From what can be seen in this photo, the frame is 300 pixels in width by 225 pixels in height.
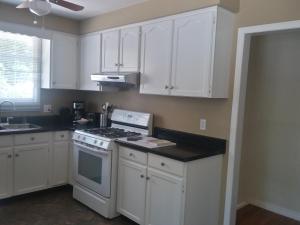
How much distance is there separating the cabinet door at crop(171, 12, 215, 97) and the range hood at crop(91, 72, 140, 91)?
55 centimetres

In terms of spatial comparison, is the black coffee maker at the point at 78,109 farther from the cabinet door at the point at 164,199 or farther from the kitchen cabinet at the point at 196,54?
the cabinet door at the point at 164,199

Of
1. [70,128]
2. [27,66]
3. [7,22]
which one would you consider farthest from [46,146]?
[7,22]

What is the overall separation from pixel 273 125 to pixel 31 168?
3.05m

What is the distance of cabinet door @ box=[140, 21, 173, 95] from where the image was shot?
113 inches

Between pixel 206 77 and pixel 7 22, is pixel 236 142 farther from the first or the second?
pixel 7 22

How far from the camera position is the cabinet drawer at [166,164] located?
7.95ft

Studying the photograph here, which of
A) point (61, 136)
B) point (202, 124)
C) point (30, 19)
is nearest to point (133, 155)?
point (202, 124)

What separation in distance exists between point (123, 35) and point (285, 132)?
2288mm

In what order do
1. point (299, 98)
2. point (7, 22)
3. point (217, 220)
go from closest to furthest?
point (217, 220) < point (299, 98) < point (7, 22)

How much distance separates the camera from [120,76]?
317 cm

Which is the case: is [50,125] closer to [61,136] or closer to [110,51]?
[61,136]

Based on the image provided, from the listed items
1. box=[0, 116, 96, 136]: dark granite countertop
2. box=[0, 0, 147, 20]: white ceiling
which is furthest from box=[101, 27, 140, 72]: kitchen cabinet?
box=[0, 116, 96, 136]: dark granite countertop

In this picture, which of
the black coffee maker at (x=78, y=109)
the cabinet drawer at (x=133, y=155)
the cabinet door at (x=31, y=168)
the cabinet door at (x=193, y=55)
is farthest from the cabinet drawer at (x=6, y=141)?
the cabinet door at (x=193, y=55)

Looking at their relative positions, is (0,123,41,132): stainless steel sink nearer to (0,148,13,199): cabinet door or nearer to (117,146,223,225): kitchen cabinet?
(0,148,13,199): cabinet door
